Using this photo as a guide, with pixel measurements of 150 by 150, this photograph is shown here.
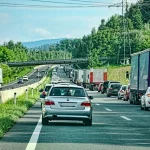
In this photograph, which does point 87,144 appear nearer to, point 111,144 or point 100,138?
point 111,144

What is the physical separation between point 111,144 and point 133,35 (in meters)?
159

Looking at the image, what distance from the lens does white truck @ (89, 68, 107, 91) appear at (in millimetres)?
88000

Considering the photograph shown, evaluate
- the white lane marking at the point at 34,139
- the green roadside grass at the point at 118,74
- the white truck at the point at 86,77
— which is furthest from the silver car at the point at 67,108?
the green roadside grass at the point at 118,74

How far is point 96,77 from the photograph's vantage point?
89812mm

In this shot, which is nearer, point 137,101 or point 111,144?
point 111,144

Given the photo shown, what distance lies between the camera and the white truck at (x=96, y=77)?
88000 mm

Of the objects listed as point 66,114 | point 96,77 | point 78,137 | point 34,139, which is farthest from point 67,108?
point 96,77

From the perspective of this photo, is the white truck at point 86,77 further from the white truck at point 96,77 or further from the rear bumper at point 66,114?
the rear bumper at point 66,114

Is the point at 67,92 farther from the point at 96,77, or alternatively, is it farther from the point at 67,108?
the point at 96,77

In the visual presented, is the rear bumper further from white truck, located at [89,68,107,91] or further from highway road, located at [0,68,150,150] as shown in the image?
white truck, located at [89,68,107,91]

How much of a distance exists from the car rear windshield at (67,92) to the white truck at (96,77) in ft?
213

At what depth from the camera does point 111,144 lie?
1548 cm

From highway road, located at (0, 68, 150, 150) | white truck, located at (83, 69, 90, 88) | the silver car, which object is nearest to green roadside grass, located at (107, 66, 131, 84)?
white truck, located at (83, 69, 90, 88)

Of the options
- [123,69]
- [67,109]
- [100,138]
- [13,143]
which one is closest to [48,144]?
[13,143]
